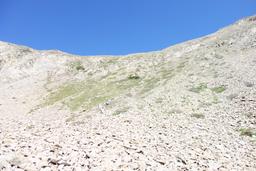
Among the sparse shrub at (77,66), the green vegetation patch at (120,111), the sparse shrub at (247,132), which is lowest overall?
the sparse shrub at (247,132)

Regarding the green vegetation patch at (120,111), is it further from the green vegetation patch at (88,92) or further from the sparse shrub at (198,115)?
the sparse shrub at (198,115)

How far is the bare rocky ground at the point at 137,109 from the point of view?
16.9 metres

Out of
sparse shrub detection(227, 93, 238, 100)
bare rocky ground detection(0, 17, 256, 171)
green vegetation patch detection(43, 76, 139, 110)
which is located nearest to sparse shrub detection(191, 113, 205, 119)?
bare rocky ground detection(0, 17, 256, 171)

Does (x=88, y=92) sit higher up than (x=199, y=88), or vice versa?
(x=88, y=92)

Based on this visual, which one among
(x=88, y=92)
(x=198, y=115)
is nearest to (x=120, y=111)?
(x=198, y=115)

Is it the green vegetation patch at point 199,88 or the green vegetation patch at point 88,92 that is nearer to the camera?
the green vegetation patch at point 199,88

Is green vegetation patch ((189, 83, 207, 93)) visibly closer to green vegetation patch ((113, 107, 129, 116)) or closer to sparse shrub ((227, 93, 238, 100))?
sparse shrub ((227, 93, 238, 100))

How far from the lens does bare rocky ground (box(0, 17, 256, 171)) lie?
55.5ft

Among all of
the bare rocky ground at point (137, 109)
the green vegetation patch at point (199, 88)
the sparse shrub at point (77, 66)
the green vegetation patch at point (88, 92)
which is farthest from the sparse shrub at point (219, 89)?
the sparse shrub at point (77, 66)

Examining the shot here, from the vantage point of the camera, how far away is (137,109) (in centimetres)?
3366

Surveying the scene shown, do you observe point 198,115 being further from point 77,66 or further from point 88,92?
point 77,66

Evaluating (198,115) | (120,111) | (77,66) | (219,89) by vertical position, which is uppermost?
(77,66)

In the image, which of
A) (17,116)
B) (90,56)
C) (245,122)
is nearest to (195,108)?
(245,122)

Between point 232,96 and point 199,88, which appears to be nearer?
point 232,96
